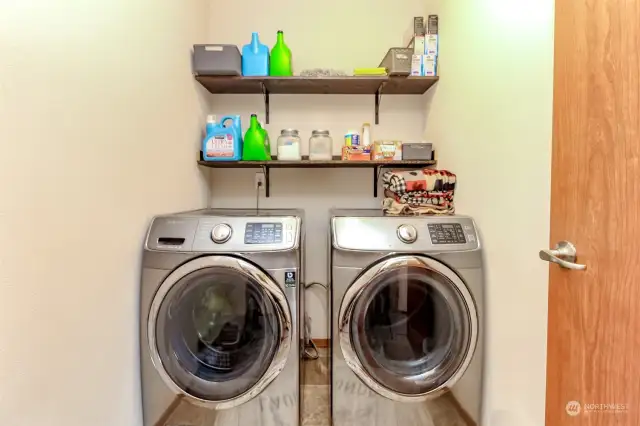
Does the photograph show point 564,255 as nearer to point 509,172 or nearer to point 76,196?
point 509,172

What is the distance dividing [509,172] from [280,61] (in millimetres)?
1373

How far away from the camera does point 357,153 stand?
82.1 inches

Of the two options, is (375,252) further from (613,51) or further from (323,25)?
(323,25)

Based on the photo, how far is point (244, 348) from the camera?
1571 millimetres

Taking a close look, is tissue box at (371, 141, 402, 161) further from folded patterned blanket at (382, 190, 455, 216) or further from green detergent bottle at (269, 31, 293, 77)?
green detergent bottle at (269, 31, 293, 77)

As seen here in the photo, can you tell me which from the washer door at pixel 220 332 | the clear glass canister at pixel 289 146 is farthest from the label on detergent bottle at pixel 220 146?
the washer door at pixel 220 332

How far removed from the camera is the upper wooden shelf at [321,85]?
2.04 metres

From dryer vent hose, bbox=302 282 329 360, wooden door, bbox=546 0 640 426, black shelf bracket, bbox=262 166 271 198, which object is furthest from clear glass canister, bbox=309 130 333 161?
wooden door, bbox=546 0 640 426

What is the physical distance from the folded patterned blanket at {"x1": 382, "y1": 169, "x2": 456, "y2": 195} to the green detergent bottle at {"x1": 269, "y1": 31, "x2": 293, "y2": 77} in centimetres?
87

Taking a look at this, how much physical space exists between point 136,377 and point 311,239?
4.01 ft

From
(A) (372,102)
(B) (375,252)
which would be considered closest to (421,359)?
(B) (375,252)

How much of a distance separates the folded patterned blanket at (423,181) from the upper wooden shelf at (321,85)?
23.5 inches

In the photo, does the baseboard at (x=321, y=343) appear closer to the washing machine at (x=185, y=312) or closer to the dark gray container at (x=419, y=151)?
the washing machine at (x=185, y=312)
